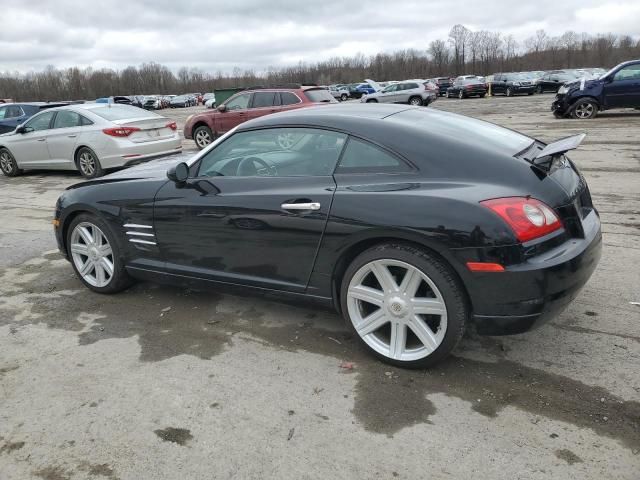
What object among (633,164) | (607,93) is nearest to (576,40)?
(607,93)

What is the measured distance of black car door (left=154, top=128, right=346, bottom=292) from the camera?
338cm

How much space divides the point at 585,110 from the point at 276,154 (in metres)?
15.9

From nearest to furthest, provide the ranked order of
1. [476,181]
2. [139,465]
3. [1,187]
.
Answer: [139,465], [476,181], [1,187]

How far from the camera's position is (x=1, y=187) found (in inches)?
436

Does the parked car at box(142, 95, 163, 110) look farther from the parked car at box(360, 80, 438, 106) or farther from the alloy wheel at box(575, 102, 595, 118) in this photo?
the alloy wheel at box(575, 102, 595, 118)

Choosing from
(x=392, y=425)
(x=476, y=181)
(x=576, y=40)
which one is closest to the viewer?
(x=392, y=425)

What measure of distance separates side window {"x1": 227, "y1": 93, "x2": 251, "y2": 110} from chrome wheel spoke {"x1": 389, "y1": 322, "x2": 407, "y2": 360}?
1229cm

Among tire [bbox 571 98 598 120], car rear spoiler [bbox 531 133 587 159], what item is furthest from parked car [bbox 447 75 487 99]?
car rear spoiler [bbox 531 133 587 159]

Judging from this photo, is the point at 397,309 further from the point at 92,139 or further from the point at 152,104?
the point at 152,104

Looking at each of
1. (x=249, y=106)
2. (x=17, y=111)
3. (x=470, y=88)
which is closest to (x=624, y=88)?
(x=249, y=106)

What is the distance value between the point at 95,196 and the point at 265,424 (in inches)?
103

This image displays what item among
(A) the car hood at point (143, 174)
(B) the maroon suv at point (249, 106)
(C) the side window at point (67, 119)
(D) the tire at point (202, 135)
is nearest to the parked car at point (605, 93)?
(B) the maroon suv at point (249, 106)

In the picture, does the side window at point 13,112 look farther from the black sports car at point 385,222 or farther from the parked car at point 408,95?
the parked car at point 408,95

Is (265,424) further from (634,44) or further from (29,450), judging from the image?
(634,44)
